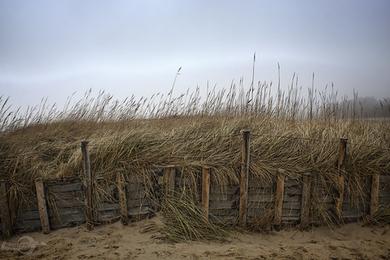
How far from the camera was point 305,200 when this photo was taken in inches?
188

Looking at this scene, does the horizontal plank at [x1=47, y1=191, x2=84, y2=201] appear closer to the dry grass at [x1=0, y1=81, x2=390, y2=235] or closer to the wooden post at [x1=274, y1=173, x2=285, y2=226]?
the dry grass at [x1=0, y1=81, x2=390, y2=235]

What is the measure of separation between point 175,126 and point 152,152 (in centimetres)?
121

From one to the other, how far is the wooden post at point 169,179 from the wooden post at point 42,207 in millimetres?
1724

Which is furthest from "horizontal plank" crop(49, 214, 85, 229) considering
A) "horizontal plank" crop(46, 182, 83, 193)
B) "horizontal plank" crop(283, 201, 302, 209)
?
"horizontal plank" crop(283, 201, 302, 209)

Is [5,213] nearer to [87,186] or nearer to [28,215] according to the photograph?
[28,215]

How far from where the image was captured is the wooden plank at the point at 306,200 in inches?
187

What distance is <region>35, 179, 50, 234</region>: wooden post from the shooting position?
4.50m

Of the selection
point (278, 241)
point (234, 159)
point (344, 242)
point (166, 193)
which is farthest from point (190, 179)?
point (344, 242)

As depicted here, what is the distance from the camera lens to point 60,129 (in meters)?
6.42

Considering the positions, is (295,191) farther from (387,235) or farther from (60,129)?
(60,129)

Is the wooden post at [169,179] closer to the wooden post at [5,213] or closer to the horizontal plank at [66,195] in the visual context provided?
the horizontal plank at [66,195]

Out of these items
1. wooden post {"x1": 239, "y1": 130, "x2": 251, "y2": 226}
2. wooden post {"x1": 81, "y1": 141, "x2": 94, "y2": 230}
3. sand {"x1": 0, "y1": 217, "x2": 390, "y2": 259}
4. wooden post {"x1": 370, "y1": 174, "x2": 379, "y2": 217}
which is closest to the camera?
sand {"x1": 0, "y1": 217, "x2": 390, "y2": 259}

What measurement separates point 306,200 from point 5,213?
433 cm

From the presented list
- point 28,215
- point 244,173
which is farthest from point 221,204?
point 28,215
